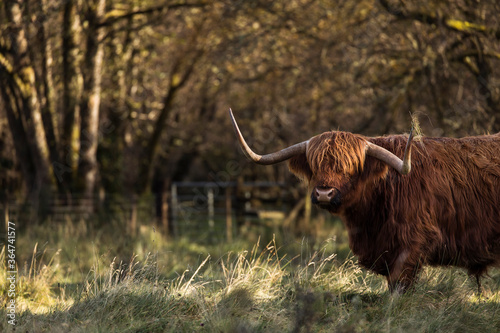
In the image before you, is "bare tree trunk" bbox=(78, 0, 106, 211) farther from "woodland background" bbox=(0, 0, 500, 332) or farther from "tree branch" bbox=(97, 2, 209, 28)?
"tree branch" bbox=(97, 2, 209, 28)

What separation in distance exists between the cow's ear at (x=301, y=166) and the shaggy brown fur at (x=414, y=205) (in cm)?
16

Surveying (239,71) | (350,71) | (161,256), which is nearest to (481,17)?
(350,71)

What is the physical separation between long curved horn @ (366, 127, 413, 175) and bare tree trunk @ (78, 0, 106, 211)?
6.97 metres

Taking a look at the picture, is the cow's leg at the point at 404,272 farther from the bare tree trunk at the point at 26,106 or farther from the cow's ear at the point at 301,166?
the bare tree trunk at the point at 26,106

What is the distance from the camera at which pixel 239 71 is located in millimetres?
16141

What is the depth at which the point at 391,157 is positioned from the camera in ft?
15.8

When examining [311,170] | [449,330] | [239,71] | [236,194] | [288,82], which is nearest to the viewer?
[449,330]

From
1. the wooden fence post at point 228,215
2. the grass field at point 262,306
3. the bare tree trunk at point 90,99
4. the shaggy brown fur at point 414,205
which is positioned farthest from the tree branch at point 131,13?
the shaggy brown fur at point 414,205

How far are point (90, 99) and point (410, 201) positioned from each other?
7720 mm

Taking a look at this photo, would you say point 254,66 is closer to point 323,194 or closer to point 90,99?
point 90,99

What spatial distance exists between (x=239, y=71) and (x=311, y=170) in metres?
11.3

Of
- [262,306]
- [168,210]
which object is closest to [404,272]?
[262,306]

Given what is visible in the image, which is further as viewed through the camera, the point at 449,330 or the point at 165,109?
the point at 165,109

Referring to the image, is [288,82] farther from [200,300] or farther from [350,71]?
[200,300]
